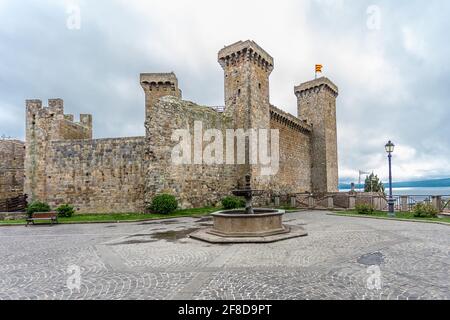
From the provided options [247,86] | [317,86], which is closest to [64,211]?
[247,86]

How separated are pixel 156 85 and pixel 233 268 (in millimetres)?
26430

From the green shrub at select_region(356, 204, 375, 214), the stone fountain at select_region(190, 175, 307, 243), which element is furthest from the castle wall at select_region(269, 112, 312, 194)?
the stone fountain at select_region(190, 175, 307, 243)

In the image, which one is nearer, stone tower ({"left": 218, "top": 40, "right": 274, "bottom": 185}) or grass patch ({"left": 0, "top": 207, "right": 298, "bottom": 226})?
grass patch ({"left": 0, "top": 207, "right": 298, "bottom": 226})

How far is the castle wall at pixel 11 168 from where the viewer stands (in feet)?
78.2

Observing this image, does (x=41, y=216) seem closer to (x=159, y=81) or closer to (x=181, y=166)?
(x=181, y=166)

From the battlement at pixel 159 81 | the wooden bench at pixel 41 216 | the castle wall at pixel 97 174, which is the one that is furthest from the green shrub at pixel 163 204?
the battlement at pixel 159 81

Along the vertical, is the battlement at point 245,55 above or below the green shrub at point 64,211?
above

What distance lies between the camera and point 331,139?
36812 mm

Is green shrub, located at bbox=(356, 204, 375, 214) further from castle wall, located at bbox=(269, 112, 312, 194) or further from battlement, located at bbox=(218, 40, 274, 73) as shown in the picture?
battlement, located at bbox=(218, 40, 274, 73)

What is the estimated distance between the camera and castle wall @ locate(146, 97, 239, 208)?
62.8ft

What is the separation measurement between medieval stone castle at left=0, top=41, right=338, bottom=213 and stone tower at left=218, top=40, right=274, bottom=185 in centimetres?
9

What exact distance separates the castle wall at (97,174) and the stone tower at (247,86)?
916cm

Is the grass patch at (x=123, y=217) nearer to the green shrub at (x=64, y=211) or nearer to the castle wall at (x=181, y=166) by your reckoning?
the green shrub at (x=64, y=211)

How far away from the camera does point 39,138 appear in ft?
69.2
